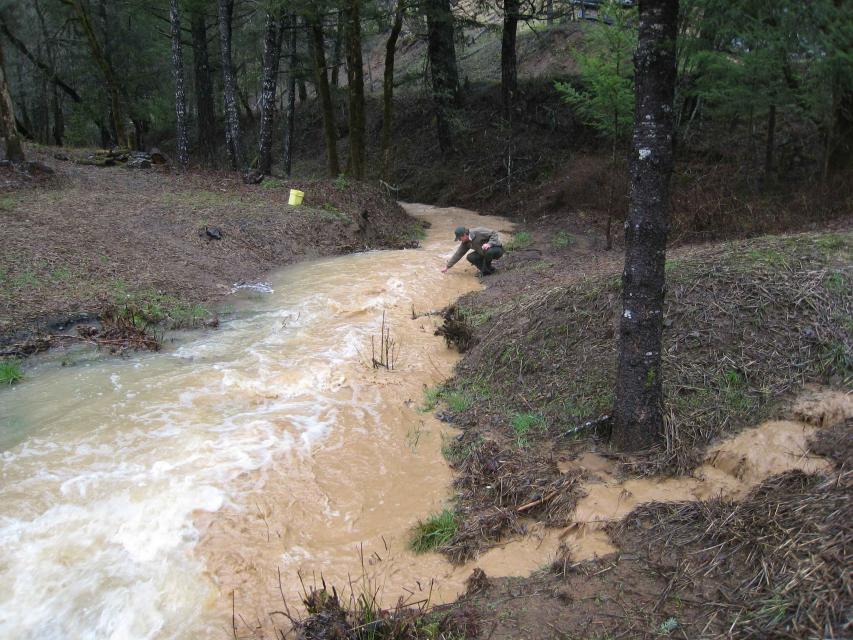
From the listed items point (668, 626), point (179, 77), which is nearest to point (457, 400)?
point (668, 626)

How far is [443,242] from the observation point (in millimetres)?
16344

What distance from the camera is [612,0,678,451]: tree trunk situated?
437 centimetres

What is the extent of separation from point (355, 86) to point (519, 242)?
7378 mm

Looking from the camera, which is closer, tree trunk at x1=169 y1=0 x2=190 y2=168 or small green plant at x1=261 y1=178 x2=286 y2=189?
small green plant at x1=261 y1=178 x2=286 y2=189

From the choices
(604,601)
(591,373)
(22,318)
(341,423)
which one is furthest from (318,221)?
(604,601)

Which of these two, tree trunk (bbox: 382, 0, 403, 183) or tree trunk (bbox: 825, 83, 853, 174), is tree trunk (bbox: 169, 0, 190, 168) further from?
tree trunk (bbox: 825, 83, 853, 174)

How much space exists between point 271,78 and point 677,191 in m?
11.7

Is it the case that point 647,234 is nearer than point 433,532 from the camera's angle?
Yes

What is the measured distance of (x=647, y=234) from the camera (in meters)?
4.64

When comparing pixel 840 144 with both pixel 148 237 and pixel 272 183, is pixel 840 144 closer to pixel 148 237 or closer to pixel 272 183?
pixel 148 237

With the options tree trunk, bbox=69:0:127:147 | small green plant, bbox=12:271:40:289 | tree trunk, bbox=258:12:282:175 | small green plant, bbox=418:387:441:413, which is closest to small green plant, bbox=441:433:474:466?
small green plant, bbox=418:387:441:413

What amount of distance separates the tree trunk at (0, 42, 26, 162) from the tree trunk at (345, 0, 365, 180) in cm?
852

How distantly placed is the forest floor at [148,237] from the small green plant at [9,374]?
0.57 meters

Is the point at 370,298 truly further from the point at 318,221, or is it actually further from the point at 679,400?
the point at 679,400
